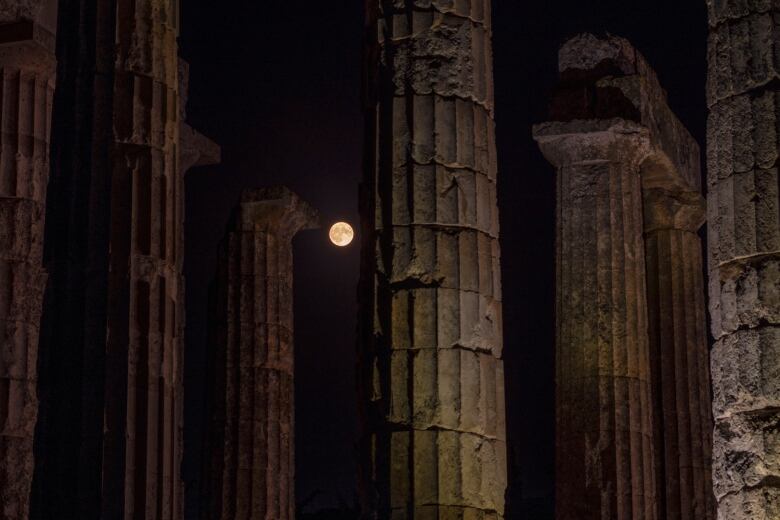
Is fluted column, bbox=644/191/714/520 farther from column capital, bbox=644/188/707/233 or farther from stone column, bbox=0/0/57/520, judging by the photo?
stone column, bbox=0/0/57/520

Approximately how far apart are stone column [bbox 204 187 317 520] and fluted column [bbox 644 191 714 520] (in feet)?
18.5

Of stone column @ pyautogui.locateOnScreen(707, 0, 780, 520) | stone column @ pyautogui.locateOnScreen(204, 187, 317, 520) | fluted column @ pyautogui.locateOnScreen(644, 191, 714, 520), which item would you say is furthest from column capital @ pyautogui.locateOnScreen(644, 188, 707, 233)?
stone column @ pyautogui.locateOnScreen(707, 0, 780, 520)

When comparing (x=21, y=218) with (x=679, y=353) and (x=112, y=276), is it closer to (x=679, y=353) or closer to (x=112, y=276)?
(x=112, y=276)

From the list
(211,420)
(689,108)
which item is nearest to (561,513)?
(211,420)

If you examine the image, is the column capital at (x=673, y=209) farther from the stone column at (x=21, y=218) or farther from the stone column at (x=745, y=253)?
the stone column at (x=745, y=253)

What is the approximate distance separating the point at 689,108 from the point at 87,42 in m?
22.5

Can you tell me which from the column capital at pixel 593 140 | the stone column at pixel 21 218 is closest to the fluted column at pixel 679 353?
the column capital at pixel 593 140

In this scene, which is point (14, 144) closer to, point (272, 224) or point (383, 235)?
point (383, 235)

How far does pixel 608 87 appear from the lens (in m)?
24.7

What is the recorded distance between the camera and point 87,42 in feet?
60.4

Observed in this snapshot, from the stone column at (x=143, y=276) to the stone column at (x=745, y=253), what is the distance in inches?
242

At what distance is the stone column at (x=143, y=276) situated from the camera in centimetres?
1731

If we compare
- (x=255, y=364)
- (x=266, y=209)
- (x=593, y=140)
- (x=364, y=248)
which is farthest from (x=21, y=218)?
(x=593, y=140)

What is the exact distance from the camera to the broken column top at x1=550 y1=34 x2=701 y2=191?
2475 centimetres
